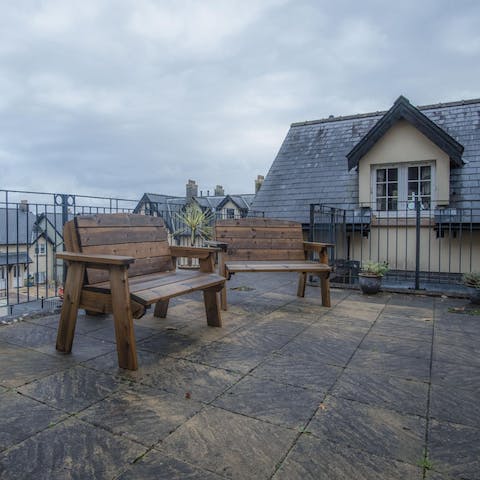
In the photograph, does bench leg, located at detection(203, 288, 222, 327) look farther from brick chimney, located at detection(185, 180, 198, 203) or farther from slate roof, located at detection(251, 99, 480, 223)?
brick chimney, located at detection(185, 180, 198, 203)

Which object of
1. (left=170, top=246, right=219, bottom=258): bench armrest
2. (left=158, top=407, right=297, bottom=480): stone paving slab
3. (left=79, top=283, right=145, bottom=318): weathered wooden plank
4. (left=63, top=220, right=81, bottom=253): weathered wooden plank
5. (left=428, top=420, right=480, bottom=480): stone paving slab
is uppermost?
(left=63, top=220, right=81, bottom=253): weathered wooden plank

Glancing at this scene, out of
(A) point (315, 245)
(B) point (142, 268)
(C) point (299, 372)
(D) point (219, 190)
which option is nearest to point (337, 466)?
(C) point (299, 372)

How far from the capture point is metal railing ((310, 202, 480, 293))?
26.0 feet

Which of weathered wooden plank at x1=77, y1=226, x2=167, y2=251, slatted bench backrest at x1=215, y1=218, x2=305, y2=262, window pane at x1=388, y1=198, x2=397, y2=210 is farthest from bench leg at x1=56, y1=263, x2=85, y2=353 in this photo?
window pane at x1=388, y1=198, x2=397, y2=210

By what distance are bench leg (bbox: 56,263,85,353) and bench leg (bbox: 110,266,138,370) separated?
1.26 ft

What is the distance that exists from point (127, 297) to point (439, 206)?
8.52 meters

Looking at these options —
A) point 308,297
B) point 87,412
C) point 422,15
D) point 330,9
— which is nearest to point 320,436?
point 87,412

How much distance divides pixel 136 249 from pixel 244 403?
187 cm

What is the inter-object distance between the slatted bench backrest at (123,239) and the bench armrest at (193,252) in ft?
0.29

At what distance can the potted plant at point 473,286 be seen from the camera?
459 centimetres

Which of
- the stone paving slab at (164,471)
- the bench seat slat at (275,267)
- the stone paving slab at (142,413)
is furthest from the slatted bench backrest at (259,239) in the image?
the stone paving slab at (164,471)

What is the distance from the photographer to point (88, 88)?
13.0 meters

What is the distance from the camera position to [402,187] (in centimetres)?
930

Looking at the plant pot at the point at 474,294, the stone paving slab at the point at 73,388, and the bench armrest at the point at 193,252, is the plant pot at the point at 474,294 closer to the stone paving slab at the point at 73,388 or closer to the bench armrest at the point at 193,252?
the bench armrest at the point at 193,252
